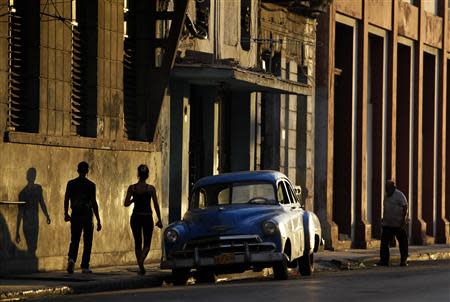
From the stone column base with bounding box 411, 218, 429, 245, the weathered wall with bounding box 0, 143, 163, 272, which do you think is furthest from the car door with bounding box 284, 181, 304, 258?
the stone column base with bounding box 411, 218, 429, 245

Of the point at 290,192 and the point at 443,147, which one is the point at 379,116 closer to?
the point at 443,147

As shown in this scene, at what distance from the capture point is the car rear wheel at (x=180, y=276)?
2466 cm

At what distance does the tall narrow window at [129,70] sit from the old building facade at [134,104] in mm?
29

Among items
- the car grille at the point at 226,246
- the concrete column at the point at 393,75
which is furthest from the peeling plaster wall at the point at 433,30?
the car grille at the point at 226,246

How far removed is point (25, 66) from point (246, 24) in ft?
32.7

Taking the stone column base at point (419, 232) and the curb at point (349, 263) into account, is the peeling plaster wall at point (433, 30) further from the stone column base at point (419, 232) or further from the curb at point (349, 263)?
the curb at point (349, 263)

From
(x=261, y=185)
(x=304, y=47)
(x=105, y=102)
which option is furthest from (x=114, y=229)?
(x=304, y=47)

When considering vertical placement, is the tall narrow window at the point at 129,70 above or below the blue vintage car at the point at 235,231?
above

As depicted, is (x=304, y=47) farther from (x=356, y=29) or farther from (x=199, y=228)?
(x=199, y=228)

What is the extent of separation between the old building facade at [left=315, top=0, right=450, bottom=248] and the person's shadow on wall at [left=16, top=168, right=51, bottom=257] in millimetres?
15073

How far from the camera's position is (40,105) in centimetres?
2652

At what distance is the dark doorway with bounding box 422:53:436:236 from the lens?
51.1m

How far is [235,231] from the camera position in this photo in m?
24.2

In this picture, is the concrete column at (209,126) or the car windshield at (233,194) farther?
the concrete column at (209,126)
